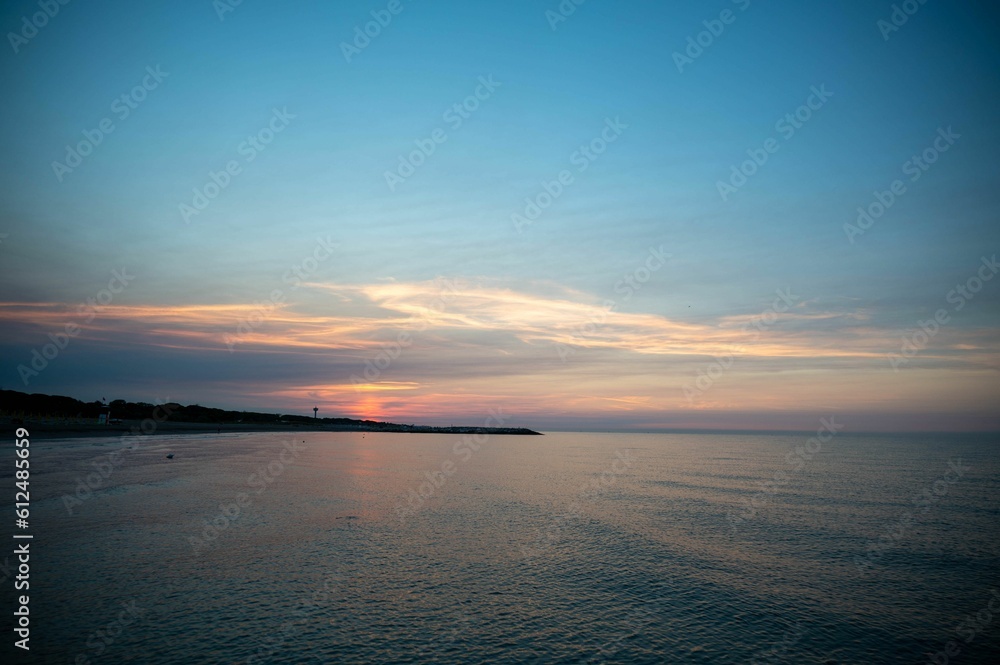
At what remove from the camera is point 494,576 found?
23.9 m

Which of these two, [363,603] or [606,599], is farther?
[606,599]

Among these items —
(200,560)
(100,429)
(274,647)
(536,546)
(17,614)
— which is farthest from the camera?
(100,429)

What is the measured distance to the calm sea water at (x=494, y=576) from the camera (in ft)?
55.6

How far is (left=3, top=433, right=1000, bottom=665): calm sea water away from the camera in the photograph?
55.6 ft

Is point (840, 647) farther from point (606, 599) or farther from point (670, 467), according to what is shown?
point (670, 467)

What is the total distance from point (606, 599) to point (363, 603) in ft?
32.6

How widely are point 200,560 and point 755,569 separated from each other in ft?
90.7

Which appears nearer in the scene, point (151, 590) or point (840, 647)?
point (840, 647)

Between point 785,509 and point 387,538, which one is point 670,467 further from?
point 387,538

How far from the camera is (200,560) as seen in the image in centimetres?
2439

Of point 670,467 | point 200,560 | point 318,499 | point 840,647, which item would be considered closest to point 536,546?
point 840,647

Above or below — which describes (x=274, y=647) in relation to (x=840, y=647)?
above

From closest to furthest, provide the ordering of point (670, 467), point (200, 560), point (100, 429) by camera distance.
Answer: point (200, 560)
point (670, 467)
point (100, 429)

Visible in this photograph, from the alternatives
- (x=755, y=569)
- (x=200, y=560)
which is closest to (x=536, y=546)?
(x=755, y=569)
